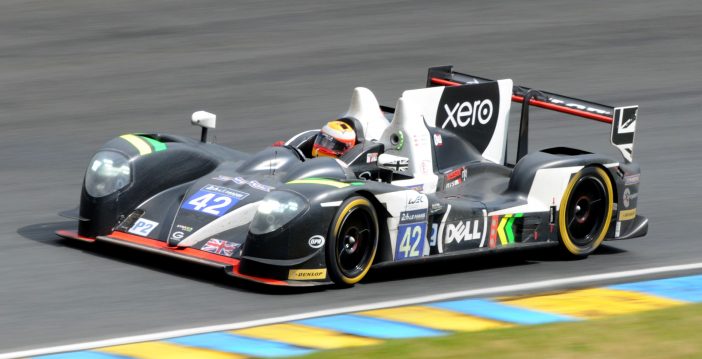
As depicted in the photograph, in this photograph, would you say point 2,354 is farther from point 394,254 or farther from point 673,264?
point 673,264

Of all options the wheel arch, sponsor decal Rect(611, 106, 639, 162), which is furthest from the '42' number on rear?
sponsor decal Rect(611, 106, 639, 162)

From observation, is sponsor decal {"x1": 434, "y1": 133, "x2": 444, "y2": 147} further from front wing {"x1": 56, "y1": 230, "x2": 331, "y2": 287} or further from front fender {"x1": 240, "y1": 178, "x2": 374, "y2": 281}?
front wing {"x1": 56, "y1": 230, "x2": 331, "y2": 287}

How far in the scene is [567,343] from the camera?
7.62 m

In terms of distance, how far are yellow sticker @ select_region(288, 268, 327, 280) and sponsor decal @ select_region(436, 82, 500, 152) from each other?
258 cm

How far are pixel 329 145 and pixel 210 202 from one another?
1.25 m

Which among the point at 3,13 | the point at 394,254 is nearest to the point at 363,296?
the point at 394,254

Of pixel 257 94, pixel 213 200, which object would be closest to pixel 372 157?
pixel 213 200

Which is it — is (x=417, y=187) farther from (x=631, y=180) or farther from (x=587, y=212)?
(x=631, y=180)

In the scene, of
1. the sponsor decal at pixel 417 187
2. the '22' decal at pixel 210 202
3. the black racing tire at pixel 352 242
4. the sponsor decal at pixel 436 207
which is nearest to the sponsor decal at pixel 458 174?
the sponsor decal at pixel 417 187

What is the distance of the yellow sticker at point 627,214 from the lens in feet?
36.1

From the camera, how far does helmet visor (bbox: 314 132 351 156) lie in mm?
10547

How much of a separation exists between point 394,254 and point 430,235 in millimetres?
362

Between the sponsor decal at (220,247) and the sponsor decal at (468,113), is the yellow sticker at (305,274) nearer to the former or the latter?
the sponsor decal at (220,247)

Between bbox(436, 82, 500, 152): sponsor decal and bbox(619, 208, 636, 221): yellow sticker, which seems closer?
bbox(619, 208, 636, 221): yellow sticker
